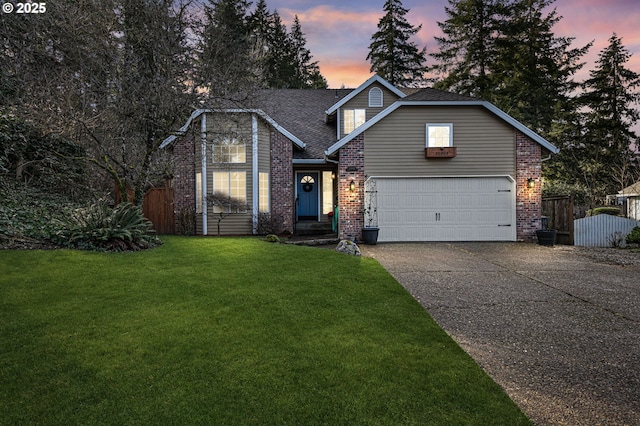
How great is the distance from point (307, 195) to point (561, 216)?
9897 mm

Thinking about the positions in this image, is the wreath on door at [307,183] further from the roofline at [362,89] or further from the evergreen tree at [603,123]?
the evergreen tree at [603,123]

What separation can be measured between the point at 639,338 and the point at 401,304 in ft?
8.86

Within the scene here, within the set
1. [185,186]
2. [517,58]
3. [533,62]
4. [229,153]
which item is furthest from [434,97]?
[533,62]

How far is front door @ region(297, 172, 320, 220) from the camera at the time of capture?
16.1 m

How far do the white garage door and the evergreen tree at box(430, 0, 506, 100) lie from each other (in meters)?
18.1

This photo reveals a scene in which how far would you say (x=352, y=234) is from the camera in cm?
1212

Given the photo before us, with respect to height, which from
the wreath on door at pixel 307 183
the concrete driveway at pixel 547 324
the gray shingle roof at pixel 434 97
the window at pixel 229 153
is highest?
the gray shingle roof at pixel 434 97

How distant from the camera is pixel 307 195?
16141 millimetres

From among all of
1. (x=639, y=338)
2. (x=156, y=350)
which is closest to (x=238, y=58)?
(x=156, y=350)

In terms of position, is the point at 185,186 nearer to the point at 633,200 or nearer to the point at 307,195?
the point at 307,195

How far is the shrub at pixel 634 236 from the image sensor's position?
35.9 ft

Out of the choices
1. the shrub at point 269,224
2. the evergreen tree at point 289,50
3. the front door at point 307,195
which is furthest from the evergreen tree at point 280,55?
the shrub at point 269,224

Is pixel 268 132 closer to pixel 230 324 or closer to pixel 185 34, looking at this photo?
pixel 185 34

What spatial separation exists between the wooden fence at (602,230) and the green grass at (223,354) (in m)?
9.09
